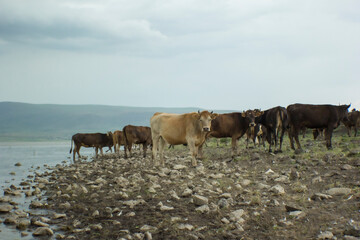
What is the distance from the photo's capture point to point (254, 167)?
37.0 ft

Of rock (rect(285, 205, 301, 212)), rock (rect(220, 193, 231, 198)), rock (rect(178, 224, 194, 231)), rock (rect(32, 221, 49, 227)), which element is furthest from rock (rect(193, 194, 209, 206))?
rock (rect(32, 221, 49, 227))

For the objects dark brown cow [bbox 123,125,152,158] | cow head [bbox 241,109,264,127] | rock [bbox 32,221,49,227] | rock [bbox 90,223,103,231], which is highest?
cow head [bbox 241,109,264,127]

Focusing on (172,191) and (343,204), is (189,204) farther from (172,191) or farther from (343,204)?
(343,204)

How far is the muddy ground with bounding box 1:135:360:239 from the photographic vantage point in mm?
5555

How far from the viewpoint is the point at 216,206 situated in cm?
644

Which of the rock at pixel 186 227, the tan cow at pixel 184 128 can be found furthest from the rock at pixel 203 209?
the tan cow at pixel 184 128

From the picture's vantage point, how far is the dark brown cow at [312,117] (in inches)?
600

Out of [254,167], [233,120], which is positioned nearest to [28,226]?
[254,167]

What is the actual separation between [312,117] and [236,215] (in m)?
10.6

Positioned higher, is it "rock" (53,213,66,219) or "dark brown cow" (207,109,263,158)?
"dark brown cow" (207,109,263,158)

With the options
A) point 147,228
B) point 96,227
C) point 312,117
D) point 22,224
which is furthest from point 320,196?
point 312,117

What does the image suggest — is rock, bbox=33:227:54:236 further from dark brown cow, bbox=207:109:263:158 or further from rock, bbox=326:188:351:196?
dark brown cow, bbox=207:109:263:158

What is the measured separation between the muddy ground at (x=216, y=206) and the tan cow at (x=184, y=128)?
2.37 metres

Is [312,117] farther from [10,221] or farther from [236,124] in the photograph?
[10,221]
